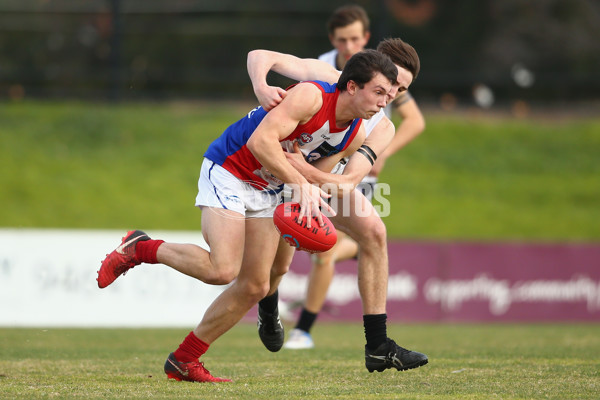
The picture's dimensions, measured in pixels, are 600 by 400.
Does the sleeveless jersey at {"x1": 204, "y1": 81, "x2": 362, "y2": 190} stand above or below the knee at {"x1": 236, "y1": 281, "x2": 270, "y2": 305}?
above

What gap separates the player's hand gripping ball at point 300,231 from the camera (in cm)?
470

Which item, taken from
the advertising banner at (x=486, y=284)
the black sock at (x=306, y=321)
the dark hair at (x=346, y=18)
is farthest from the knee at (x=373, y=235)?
the advertising banner at (x=486, y=284)

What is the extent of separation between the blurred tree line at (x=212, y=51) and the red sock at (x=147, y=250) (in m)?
14.4

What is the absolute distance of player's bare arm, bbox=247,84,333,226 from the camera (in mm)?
4633

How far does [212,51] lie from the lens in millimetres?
19766

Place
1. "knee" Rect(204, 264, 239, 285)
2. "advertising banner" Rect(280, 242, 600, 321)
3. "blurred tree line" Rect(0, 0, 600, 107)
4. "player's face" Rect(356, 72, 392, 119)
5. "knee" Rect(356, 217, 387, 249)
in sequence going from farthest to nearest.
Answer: "blurred tree line" Rect(0, 0, 600, 107)
"advertising banner" Rect(280, 242, 600, 321)
"knee" Rect(356, 217, 387, 249)
"knee" Rect(204, 264, 239, 285)
"player's face" Rect(356, 72, 392, 119)

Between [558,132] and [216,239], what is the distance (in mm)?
17304

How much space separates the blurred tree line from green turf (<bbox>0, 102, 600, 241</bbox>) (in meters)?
0.68

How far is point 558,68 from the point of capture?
20.2 meters

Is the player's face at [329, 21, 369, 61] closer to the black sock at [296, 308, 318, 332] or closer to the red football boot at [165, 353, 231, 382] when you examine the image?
the black sock at [296, 308, 318, 332]

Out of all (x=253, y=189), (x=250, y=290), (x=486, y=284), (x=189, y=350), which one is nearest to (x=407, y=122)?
(x=253, y=189)

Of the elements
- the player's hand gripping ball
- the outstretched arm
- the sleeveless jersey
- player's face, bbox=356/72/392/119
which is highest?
the outstretched arm

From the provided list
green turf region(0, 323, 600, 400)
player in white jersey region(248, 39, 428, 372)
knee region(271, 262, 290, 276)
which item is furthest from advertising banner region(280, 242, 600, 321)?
player in white jersey region(248, 39, 428, 372)

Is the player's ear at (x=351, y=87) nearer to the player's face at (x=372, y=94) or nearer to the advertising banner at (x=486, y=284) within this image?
the player's face at (x=372, y=94)
